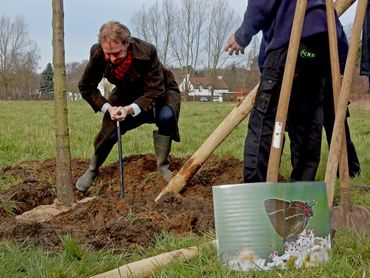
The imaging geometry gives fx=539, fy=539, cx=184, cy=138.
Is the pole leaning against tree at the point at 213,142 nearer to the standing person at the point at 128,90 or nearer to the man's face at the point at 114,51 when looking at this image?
the standing person at the point at 128,90

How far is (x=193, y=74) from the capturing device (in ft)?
166

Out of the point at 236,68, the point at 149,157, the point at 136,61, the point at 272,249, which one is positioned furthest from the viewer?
the point at 236,68

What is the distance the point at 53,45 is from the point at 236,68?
171 feet

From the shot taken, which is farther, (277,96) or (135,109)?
(135,109)

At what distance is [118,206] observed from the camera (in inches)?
144

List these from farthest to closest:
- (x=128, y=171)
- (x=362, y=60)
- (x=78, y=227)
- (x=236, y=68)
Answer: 1. (x=236, y=68)
2. (x=128, y=171)
3. (x=362, y=60)
4. (x=78, y=227)

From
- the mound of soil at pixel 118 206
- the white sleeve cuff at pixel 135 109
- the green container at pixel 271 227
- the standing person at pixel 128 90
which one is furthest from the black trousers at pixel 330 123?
the green container at pixel 271 227

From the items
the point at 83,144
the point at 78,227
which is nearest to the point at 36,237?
the point at 78,227

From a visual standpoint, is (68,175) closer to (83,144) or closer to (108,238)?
(108,238)

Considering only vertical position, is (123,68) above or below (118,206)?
above

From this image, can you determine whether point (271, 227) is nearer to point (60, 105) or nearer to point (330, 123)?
point (60, 105)

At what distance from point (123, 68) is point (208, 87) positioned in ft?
173

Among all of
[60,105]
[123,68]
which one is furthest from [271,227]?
[123,68]

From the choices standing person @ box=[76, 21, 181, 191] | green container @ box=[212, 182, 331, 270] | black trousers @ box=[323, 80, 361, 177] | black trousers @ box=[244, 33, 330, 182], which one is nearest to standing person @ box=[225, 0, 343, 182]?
black trousers @ box=[244, 33, 330, 182]
